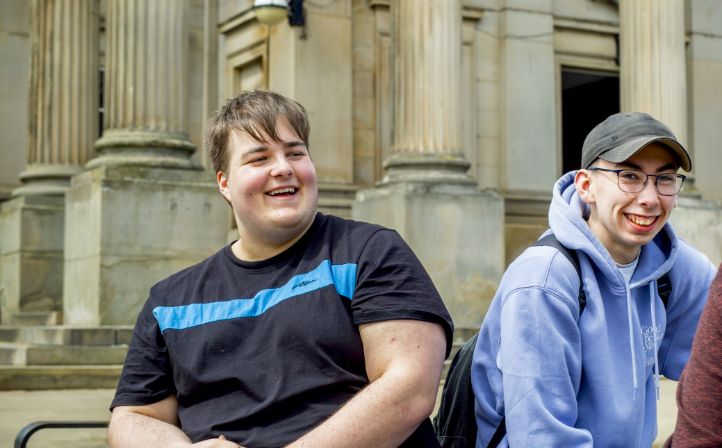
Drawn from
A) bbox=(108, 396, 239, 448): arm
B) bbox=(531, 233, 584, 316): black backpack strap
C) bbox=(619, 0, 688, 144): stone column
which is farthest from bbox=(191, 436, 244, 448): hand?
bbox=(619, 0, 688, 144): stone column

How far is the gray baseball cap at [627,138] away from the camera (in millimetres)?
3445

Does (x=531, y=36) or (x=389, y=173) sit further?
(x=531, y=36)

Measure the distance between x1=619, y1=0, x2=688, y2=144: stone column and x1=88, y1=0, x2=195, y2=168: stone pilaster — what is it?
5.16 meters

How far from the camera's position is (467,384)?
3592 mm

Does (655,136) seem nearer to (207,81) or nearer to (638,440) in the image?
(638,440)

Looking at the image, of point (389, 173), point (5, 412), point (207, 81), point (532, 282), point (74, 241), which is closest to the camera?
point (532, 282)

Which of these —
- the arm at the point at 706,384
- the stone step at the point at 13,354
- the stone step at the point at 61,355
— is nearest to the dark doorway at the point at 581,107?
the stone step at the point at 61,355

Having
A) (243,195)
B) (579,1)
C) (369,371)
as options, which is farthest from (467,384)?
(579,1)

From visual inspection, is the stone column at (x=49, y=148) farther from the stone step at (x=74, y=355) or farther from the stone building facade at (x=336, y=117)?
the stone step at (x=74, y=355)

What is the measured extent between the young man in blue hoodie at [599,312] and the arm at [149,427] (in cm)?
80

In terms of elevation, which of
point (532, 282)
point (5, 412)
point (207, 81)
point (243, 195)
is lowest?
point (5, 412)

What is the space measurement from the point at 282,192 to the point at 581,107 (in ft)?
57.5

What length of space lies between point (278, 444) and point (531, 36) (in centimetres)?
1302

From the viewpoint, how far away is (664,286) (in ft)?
12.0
